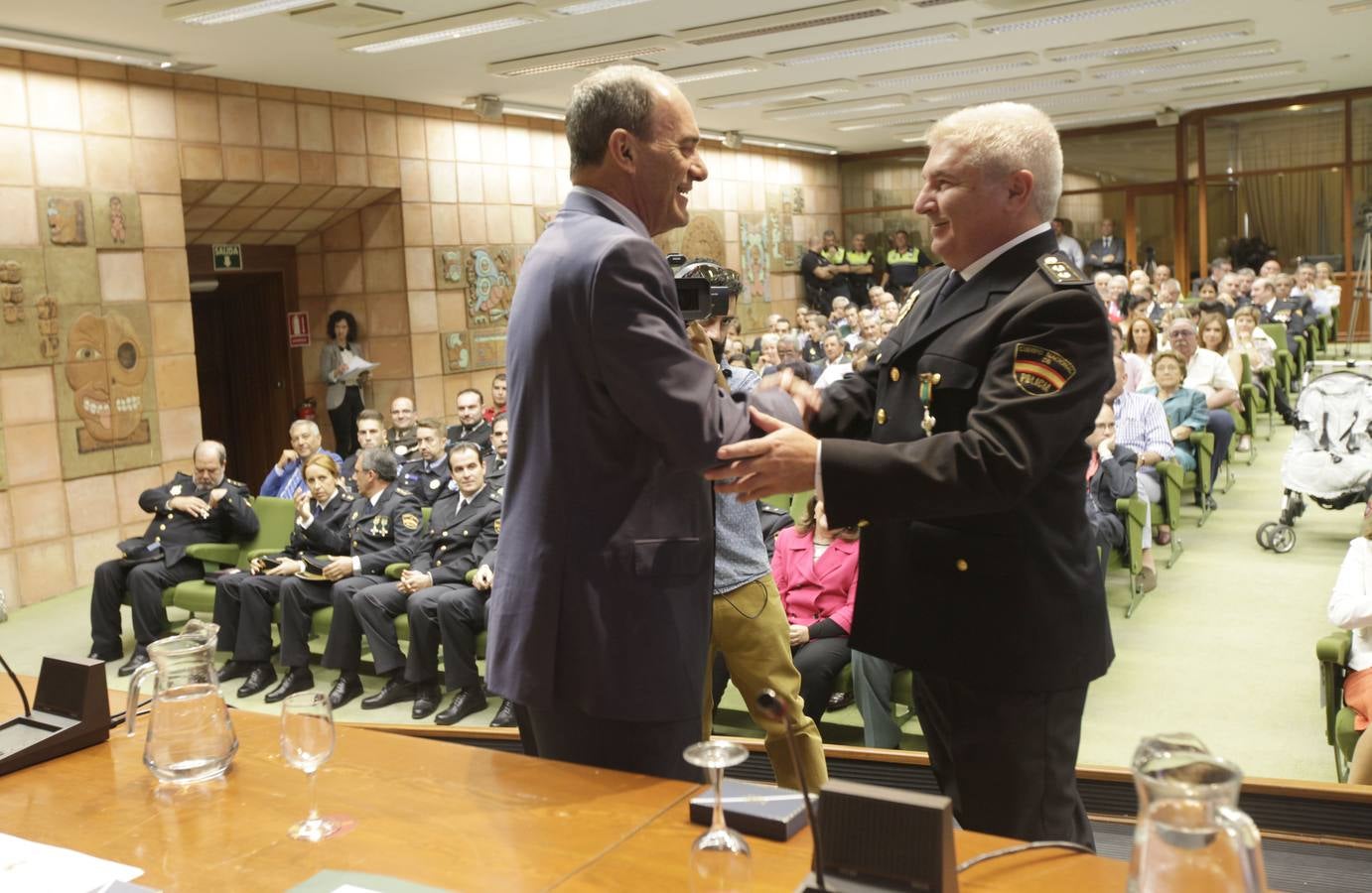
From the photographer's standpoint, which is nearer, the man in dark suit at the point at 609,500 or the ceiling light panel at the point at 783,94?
the man in dark suit at the point at 609,500

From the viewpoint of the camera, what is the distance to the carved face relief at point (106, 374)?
314 inches

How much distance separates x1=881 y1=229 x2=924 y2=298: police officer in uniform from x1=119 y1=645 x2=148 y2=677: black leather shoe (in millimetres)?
12936

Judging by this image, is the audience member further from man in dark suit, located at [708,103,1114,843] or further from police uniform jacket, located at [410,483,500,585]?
man in dark suit, located at [708,103,1114,843]

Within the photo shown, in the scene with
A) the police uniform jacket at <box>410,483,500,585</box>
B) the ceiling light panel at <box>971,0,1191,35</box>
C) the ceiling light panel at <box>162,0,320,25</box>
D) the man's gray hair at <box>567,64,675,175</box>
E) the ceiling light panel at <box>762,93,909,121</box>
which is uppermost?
the ceiling light panel at <box>762,93,909,121</box>

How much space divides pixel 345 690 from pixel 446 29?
15.4 ft

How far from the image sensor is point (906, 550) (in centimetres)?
189

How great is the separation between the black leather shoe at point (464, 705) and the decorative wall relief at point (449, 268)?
6625mm

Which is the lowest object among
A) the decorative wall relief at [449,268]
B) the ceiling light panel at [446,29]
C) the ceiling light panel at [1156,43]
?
the decorative wall relief at [449,268]

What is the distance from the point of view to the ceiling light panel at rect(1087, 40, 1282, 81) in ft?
36.8

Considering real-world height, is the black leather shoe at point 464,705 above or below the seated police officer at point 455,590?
below

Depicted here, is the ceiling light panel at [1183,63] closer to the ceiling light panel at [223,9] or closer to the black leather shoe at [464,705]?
the ceiling light panel at [223,9]

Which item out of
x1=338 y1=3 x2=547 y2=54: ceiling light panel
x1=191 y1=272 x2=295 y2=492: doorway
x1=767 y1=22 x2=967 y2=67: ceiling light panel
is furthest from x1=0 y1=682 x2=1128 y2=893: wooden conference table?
x1=191 y1=272 x2=295 y2=492: doorway

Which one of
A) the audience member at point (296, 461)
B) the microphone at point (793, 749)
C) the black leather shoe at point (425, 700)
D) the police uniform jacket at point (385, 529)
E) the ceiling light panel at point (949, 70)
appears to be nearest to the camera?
the microphone at point (793, 749)

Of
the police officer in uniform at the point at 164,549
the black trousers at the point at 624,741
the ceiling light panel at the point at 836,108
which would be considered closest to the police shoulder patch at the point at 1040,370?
the black trousers at the point at 624,741
